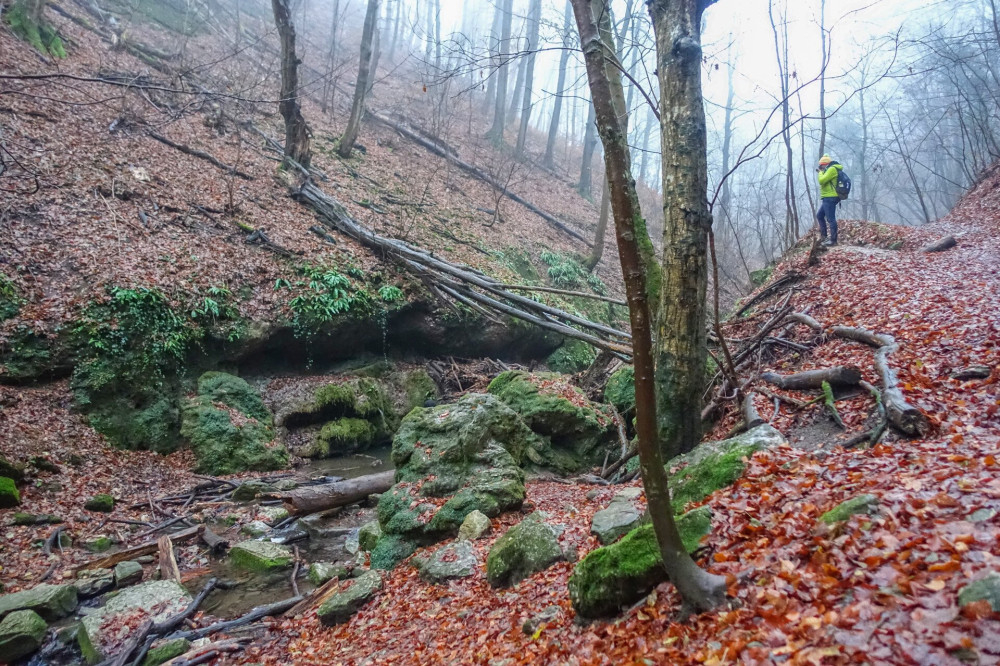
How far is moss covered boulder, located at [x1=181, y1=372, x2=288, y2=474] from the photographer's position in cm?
938

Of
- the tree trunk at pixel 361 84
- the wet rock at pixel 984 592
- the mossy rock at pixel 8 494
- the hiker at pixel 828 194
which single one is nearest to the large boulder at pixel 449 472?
the wet rock at pixel 984 592

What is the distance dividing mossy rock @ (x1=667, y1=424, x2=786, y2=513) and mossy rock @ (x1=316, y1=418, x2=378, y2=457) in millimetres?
8009

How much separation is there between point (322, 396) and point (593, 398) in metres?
5.92

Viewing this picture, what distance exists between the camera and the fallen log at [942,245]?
39.4 feet

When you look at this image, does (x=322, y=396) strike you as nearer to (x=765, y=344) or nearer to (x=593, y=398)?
(x=593, y=398)

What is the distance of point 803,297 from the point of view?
383 inches

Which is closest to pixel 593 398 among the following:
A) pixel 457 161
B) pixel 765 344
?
pixel 765 344

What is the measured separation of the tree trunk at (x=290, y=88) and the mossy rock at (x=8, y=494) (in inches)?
343

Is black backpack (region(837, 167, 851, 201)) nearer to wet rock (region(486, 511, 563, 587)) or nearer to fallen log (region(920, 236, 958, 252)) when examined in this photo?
fallen log (region(920, 236, 958, 252))

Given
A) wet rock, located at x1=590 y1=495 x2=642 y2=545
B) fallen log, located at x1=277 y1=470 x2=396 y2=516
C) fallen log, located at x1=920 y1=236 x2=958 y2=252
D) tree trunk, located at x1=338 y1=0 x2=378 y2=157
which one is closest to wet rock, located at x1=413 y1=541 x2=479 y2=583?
wet rock, located at x1=590 y1=495 x2=642 y2=545

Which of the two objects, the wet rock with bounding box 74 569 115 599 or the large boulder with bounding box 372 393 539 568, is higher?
the large boulder with bounding box 372 393 539 568

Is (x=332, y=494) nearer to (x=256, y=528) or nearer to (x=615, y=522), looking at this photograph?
(x=256, y=528)

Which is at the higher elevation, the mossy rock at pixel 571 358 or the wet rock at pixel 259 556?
the mossy rock at pixel 571 358

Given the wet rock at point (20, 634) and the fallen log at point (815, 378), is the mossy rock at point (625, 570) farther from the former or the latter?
the wet rock at point (20, 634)
